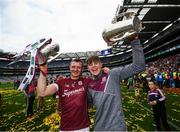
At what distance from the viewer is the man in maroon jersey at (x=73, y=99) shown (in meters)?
3.62

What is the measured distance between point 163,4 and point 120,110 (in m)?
21.6

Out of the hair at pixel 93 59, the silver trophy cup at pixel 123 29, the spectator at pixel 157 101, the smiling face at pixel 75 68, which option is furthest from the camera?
the spectator at pixel 157 101

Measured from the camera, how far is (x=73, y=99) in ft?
12.0

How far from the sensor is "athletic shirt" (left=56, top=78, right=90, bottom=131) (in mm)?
3629

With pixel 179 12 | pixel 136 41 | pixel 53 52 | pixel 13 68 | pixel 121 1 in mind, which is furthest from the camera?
pixel 13 68

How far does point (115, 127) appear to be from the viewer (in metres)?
3.43

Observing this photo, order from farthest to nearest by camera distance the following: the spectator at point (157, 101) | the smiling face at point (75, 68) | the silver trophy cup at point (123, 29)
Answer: the spectator at point (157, 101) < the smiling face at point (75, 68) < the silver trophy cup at point (123, 29)

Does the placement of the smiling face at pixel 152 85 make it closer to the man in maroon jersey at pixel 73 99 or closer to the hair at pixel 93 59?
the man in maroon jersey at pixel 73 99

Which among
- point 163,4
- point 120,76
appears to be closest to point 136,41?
point 120,76

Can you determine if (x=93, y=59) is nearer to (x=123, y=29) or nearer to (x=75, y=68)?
(x=75, y=68)

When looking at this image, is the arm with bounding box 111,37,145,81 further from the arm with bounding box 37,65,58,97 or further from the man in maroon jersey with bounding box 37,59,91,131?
the arm with bounding box 37,65,58,97

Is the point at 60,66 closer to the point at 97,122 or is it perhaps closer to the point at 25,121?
the point at 25,121

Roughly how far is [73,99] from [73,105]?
0.08 meters

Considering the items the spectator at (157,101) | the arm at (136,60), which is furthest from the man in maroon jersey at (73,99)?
the spectator at (157,101)
